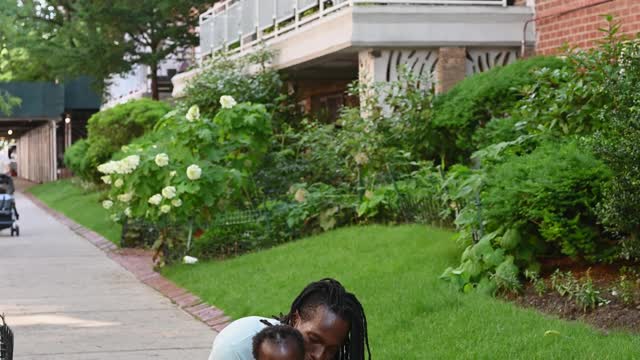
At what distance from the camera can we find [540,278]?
9.33 metres

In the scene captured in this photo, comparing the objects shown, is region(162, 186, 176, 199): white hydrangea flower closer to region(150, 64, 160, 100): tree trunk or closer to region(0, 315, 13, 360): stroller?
region(0, 315, 13, 360): stroller

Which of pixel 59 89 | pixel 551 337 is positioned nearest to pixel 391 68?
pixel 551 337

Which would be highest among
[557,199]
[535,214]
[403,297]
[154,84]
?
[154,84]

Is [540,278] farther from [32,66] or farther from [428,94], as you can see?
[32,66]


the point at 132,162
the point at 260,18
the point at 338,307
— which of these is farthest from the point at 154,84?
the point at 338,307

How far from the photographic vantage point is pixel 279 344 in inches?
136

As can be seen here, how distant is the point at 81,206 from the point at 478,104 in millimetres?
18486

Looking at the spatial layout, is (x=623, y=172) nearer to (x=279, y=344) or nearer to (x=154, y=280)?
(x=279, y=344)

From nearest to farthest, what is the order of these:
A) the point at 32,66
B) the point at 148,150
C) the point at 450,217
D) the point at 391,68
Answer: the point at 450,217 → the point at 148,150 → the point at 391,68 → the point at 32,66

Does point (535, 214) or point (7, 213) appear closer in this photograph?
point (535, 214)

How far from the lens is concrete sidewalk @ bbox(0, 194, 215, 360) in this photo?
9703mm

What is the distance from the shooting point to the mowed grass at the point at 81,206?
2264 cm

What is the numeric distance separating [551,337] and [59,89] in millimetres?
45602

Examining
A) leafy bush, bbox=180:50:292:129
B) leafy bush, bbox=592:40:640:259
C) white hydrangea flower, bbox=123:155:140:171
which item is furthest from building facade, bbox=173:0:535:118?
leafy bush, bbox=592:40:640:259
